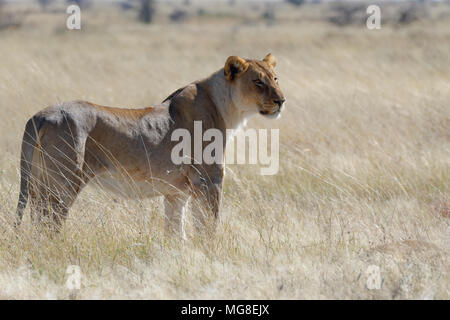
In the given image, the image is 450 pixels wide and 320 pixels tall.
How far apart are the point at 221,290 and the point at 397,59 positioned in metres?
12.1

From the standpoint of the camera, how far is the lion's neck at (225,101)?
237 inches

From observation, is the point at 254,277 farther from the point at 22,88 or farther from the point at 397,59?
the point at 397,59

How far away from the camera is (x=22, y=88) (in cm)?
1017

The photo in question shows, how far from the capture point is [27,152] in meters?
5.15

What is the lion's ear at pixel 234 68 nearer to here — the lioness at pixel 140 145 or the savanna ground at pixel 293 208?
the lioness at pixel 140 145

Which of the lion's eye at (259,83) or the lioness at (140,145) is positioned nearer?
the lioness at (140,145)

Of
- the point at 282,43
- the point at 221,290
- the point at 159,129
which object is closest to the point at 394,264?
the point at 221,290

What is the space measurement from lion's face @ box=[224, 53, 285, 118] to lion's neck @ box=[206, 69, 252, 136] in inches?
1.8

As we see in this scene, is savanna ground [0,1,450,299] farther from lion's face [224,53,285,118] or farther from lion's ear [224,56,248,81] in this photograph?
lion's ear [224,56,248,81]

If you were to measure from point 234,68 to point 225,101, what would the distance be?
0.27 metres

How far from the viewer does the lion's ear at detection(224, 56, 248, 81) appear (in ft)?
19.7

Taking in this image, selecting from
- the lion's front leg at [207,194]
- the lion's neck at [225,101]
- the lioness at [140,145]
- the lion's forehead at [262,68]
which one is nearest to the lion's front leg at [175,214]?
the lioness at [140,145]

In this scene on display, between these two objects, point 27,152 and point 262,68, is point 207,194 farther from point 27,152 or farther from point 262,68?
point 27,152

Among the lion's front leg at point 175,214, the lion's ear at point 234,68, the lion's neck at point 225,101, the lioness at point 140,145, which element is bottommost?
the lion's front leg at point 175,214
